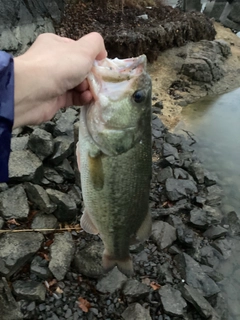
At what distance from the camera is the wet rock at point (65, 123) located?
18.7 ft

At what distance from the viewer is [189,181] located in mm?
6074

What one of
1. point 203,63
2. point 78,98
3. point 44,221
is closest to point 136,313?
point 44,221

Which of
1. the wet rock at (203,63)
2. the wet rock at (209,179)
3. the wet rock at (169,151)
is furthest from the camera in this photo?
the wet rock at (203,63)

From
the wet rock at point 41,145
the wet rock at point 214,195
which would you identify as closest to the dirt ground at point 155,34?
the wet rock at point 214,195

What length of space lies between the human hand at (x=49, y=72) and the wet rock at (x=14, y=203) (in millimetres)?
2093

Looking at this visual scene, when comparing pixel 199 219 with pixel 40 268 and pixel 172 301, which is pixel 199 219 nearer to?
pixel 172 301

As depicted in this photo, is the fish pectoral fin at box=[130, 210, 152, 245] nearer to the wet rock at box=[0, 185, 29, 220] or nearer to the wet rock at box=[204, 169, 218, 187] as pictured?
the wet rock at box=[0, 185, 29, 220]

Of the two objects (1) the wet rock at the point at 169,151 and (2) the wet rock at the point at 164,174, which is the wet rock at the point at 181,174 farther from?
(1) the wet rock at the point at 169,151

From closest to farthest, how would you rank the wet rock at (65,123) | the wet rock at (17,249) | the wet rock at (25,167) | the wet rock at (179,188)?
the wet rock at (17,249) < the wet rock at (25,167) < the wet rock at (179,188) < the wet rock at (65,123)

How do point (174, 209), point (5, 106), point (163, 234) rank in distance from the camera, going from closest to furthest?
point (5, 106), point (163, 234), point (174, 209)

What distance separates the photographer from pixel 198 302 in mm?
3969

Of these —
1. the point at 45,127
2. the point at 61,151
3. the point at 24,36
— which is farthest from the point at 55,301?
the point at 24,36

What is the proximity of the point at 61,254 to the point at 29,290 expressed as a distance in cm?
50

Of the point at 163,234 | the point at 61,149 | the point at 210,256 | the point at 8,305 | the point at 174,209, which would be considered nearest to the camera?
the point at 8,305
